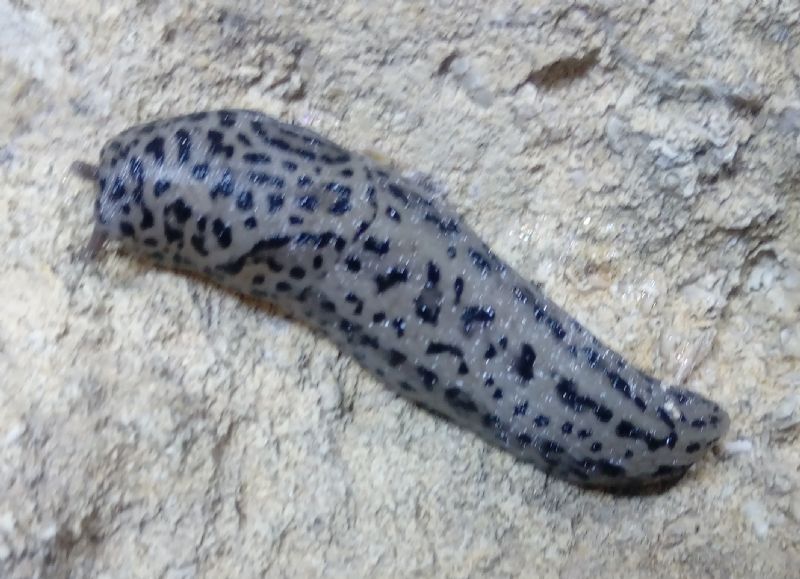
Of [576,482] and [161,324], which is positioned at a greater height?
[161,324]

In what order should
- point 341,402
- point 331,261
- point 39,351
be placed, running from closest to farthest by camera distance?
point 39,351, point 331,261, point 341,402

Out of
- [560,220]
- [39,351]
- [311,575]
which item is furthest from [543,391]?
[39,351]

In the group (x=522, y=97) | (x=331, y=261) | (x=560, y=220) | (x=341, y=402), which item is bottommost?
(x=341, y=402)

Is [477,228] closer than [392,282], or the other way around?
[392,282]

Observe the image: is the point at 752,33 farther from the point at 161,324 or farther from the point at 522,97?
the point at 161,324
